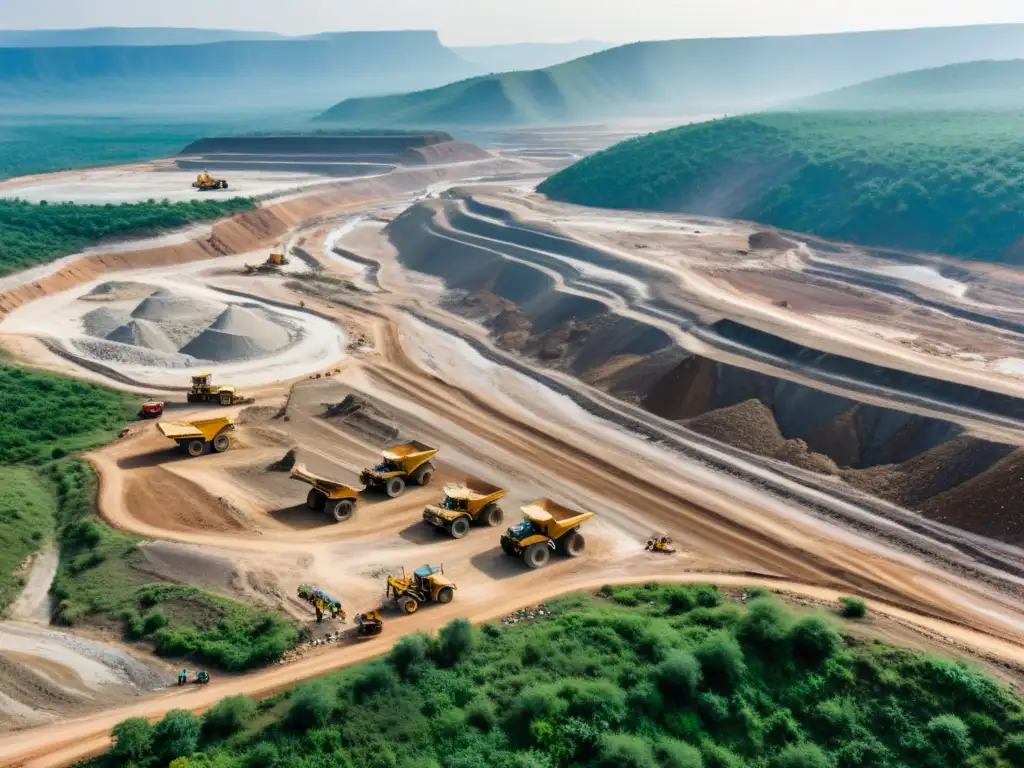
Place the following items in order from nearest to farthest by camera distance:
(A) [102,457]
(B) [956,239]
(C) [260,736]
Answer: (C) [260,736] → (A) [102,457] → (B) [956,239]

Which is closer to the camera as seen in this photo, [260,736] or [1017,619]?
[260,736]

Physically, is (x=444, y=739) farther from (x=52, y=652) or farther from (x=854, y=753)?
(x=52, y=652)

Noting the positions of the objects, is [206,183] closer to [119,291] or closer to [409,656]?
[119,291]

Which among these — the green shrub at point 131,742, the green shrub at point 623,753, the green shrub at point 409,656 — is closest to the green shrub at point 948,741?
the green shrub at point 623,753

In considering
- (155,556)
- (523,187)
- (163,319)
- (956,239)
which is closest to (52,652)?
(155,556)

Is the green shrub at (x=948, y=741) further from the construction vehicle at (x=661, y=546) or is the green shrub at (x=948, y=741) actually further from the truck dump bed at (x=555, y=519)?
the truck dump bed at (x=555, y=519)

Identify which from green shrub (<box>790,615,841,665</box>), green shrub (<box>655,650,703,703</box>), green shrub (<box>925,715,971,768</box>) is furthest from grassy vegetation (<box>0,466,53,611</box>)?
green shrub (<box>925,715,971,768</box>)

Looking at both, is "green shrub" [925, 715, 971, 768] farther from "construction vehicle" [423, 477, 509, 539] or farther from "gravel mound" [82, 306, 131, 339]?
"gravel mound" [82, 306, 131, 339]
